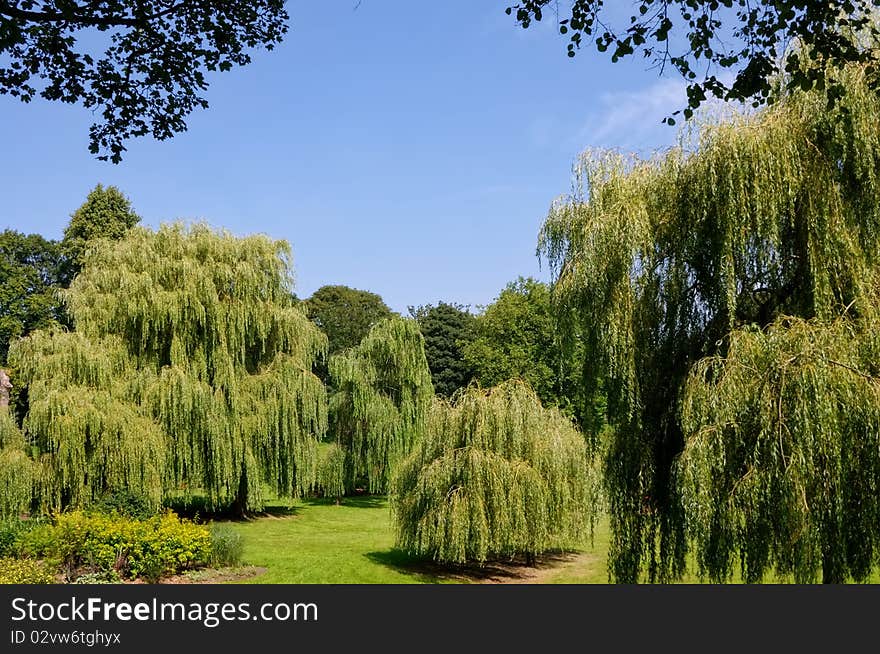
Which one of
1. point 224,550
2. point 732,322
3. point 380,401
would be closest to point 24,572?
point 224,550

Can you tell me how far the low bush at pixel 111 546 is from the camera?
38.5 feet

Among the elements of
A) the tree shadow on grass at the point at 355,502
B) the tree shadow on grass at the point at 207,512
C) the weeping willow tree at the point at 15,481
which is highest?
the weeping willow tree at the point at 15,481

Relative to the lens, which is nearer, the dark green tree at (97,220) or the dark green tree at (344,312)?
the dark green tree at (97,220)

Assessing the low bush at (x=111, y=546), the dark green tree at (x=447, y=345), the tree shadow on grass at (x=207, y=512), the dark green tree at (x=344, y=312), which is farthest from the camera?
the dark green tree at (x=344, y=312)

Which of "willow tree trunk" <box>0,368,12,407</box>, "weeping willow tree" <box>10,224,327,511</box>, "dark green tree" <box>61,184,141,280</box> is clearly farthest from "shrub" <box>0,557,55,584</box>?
"dark green tree" <box>61,184,141,280</box>

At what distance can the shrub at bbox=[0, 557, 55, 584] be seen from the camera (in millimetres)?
9656

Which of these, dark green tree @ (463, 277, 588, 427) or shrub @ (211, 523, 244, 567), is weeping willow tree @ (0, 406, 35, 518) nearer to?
shrub @ (211, 523, 244, 567)

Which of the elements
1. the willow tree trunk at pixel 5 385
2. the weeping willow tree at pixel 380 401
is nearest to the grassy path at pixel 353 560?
the weeping willow tree at pixel 380 401

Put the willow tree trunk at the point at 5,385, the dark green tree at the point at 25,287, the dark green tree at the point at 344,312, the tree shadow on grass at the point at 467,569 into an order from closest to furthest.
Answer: the tree shadow on grass at the point at 467,569
the willow tree trunk at the point at 5,385
the dark green tree at the point at 25,287
the dark green tree at the point at 344,312

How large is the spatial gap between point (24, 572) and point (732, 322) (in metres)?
9.78

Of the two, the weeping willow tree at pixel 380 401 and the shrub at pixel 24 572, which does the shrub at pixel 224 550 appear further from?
the weeping willow tree at pixel 380 401

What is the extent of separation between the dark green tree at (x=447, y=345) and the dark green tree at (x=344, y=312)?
4.78 meters

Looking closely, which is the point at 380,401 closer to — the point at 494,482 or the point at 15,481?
the point at 494,482

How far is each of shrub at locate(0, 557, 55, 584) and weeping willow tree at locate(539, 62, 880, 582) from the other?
A: 779 cm
